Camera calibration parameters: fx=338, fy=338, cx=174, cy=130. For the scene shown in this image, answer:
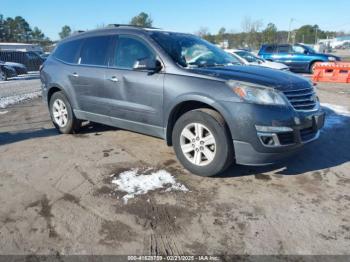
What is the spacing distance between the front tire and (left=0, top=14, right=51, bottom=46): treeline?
93.9 m

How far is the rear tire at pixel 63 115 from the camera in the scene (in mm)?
6059

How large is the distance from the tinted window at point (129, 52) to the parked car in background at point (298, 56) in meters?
16.8

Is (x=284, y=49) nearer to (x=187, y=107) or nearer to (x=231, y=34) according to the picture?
(x=187, y=107)

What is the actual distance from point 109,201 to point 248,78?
2.08 meters

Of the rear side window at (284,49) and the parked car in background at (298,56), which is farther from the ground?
the rear side window at (284,49)

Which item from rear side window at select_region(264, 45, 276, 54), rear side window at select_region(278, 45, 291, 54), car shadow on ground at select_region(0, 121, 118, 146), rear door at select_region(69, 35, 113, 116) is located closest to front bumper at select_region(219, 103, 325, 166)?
rear door at select_region(69, 35, 113, 116)

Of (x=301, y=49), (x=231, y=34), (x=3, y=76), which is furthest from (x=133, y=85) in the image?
(x=231, y=34)

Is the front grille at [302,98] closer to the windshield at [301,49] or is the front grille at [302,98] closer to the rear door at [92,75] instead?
the rear door at [92,75]

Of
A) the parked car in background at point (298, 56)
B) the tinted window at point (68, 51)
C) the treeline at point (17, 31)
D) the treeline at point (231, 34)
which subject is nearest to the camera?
the tinted window at point (68, 51)

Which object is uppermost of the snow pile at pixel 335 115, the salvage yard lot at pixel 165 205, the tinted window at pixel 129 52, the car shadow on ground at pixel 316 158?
the tinted window at pixel 129 52

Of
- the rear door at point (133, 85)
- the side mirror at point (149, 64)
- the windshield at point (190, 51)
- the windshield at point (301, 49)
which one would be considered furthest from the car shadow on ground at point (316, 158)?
the windshield at point (301, 49)

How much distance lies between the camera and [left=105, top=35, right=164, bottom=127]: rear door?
4520mm

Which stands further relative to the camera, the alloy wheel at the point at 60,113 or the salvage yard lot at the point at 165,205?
the alloy wheel at the point at 60,113

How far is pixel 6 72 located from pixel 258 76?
18474mm
